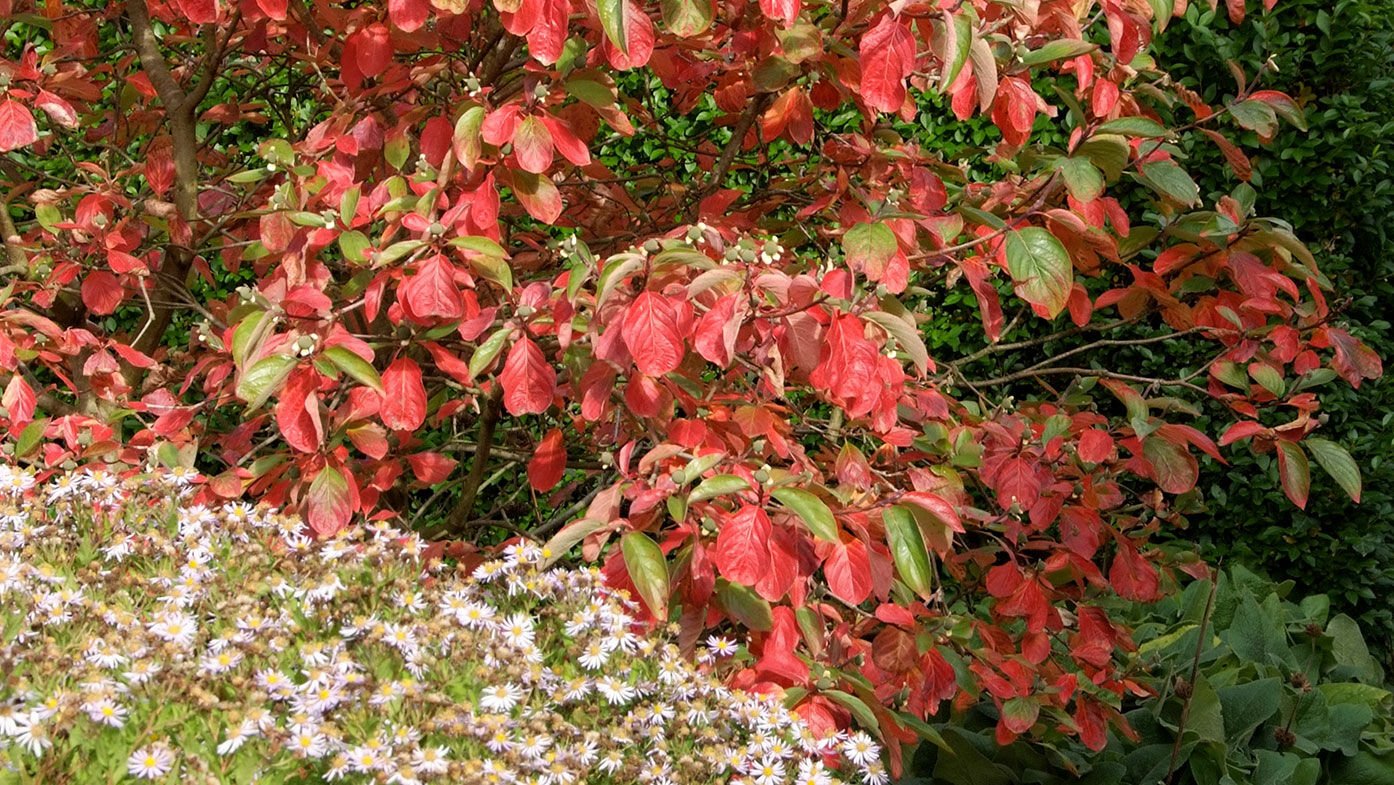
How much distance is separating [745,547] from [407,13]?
3.09ft

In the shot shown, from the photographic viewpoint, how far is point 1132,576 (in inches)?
105

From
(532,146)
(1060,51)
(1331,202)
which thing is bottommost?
(1331,202)

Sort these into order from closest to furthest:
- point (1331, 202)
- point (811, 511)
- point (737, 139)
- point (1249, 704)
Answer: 1. point (811, 511)
2. point (737, 139)
3. point (1249, 704)
4. point (1331, 202)

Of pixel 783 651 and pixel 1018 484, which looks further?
pixel 1018 484

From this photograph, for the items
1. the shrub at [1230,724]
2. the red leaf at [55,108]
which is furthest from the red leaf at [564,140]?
the shrub at [1230,724]

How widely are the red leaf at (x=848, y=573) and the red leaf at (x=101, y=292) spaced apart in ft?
5.14

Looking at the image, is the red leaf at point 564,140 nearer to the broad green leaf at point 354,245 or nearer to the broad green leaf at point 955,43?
the broad green leaf at point 354,245

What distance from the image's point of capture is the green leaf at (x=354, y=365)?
191cm

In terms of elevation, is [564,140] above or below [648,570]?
above

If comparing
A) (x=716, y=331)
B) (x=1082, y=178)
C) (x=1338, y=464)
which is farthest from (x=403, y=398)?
(x=1338, y=464)

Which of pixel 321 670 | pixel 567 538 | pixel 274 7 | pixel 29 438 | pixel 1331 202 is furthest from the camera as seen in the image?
pixel 1331 202

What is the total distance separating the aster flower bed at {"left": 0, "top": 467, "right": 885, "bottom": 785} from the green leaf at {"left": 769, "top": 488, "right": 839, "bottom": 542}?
0.76 ft

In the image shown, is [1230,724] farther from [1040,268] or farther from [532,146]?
[532,146]

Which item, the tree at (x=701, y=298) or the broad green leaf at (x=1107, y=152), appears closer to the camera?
the tree at (x=701, y=298)
